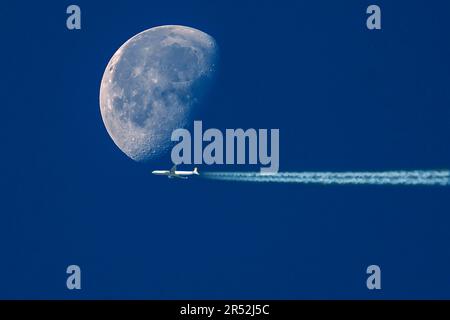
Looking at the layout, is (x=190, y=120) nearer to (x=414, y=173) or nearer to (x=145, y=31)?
(x=145, y=31)

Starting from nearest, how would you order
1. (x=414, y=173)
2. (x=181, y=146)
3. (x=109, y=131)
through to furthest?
(x=414, y=173)
(x=181, y=146)
(x=109, y=131)

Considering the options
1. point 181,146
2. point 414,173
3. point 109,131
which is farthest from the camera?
point 109,131

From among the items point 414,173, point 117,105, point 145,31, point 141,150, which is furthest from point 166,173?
point 414,173

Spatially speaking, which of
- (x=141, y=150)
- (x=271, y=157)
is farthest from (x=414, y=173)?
(x=141, y=150)

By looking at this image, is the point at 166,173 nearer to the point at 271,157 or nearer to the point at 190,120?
the point at 190,120

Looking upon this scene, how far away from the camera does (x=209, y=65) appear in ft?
210

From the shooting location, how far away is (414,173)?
56.7 meters

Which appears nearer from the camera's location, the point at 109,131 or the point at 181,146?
the point at 181,146

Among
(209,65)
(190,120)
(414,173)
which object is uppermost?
(209,65)

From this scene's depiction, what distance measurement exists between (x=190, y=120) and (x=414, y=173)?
17681 mm

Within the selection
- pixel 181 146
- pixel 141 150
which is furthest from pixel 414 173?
pixel 141 150

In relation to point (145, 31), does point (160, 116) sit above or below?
below

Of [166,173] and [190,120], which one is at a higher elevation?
[190,120]

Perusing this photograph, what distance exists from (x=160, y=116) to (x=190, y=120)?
236 centimetres
